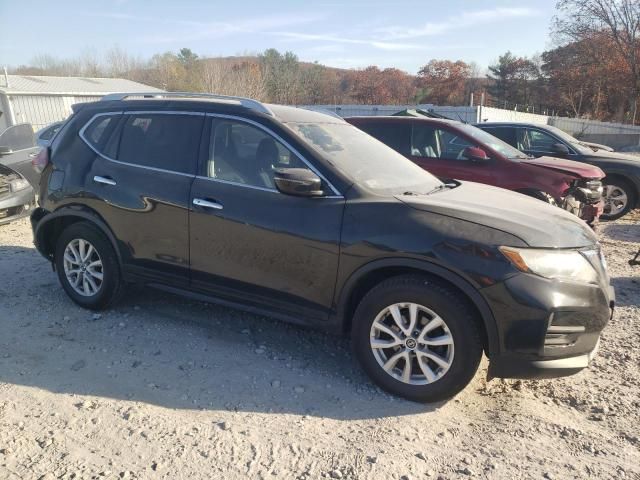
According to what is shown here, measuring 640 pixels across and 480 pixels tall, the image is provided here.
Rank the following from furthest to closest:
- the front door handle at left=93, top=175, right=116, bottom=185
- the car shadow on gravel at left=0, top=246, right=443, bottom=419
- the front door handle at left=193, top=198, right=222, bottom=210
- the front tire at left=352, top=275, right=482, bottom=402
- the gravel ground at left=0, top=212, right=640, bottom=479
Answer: the front door handle at left=93, top=175, right=116, bottom=185, the front door handle at left=193, top=198, right=222, bottom=210, the car shadow on gravel at left=0, top=246, right=443, bottom=419, the front tire at left=352, top=275, right=482, bottom=402, the gravel ground at left=0, top=212, right=640, bottom=479

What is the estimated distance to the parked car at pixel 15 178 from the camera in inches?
279

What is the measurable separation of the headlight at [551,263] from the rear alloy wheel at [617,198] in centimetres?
714

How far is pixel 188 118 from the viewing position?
3.93 metres

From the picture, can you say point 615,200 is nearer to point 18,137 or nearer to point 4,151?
point 4,151

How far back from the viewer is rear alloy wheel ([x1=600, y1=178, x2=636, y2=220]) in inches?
353

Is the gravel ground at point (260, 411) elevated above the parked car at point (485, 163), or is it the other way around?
the parked car at point (485, 163)

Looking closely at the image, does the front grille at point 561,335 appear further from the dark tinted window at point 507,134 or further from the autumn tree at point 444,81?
the autumn tree at point 444,81

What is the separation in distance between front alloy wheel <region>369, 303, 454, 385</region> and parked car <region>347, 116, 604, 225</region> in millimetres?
4405

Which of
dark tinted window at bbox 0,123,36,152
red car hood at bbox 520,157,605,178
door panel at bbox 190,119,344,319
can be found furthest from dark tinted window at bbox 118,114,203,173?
dark tinted window at bbox 0,123,36,152

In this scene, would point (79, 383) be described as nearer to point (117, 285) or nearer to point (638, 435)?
point (117, 285)

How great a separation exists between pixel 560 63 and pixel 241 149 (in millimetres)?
56164

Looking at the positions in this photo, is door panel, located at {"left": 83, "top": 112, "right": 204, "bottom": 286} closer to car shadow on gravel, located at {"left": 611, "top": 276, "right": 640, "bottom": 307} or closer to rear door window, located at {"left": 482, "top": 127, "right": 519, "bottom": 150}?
car shadow on gravel, located at {"left": 611, "top": 276, "right": 640, "bottom": 307}

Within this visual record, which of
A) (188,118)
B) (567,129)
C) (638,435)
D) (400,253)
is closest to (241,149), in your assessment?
(188,118)

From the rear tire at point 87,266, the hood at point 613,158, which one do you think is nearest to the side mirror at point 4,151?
the rear tire at point 87,266
